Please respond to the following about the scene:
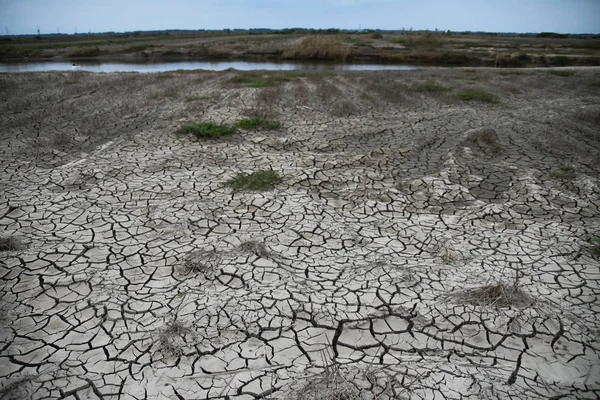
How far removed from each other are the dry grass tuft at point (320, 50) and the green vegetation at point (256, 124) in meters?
21.6

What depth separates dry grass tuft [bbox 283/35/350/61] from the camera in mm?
27969

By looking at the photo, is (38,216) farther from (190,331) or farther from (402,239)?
(402,239)

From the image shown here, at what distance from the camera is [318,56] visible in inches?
1109

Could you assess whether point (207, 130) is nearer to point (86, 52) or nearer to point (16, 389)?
point (16, 389)

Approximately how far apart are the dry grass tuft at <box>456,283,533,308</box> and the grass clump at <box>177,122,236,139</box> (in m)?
5.72

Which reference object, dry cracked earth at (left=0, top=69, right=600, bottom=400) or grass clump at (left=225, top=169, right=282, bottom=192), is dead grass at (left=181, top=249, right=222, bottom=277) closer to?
dry cracked earth at (left=0, top=69, right=600, bottom=400)

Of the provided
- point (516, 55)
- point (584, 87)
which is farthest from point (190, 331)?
point (516, 55)

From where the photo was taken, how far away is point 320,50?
28.0 meters

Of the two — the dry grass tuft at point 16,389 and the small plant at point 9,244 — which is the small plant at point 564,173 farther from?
the small plant at point 9,244

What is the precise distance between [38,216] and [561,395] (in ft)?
18.1

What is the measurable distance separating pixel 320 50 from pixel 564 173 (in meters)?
24.4

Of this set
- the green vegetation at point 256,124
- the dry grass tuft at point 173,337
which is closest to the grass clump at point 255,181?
the green vegetation at point 256,124

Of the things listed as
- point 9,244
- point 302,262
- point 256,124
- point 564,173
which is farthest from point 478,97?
point 9,244

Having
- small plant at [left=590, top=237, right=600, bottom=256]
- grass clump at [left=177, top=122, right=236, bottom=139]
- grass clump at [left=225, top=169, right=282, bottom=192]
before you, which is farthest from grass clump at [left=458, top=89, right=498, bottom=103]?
grass clump at [left=225, top=169, right=282, bottom=192]
